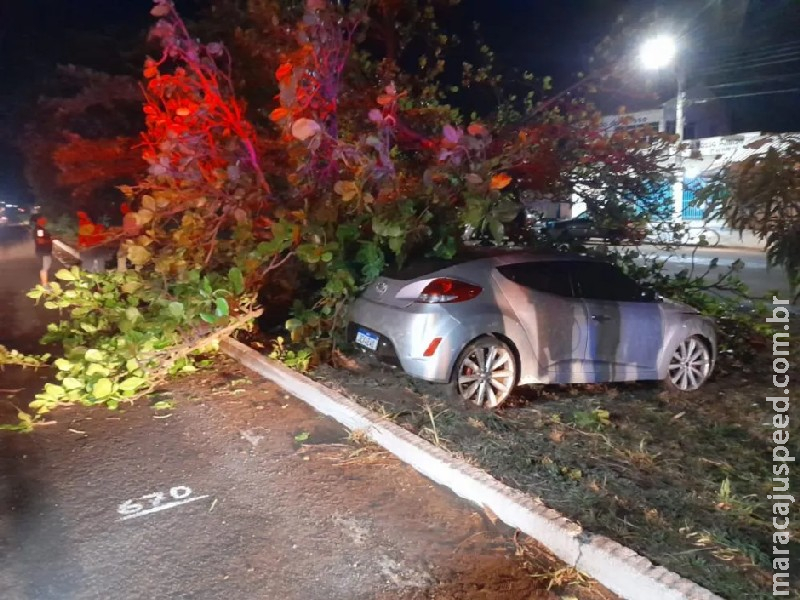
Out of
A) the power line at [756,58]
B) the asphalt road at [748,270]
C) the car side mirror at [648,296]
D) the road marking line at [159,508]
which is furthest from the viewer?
the power line at [756,58]

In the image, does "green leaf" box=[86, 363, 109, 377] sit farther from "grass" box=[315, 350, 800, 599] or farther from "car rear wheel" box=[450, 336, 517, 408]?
"car rear wheel" box=[450, 336, 517, 408]

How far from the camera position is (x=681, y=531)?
3.59 metres

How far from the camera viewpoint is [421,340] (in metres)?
5.60

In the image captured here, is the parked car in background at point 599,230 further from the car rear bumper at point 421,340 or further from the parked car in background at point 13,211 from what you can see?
the parked car in background at point 13,211

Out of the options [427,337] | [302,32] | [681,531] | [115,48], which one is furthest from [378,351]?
[115,48]

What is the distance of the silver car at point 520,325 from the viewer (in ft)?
18.6

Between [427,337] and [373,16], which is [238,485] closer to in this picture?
[427,337]

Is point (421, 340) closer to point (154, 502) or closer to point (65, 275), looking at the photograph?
point (154, 502)

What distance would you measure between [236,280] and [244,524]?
155 inches

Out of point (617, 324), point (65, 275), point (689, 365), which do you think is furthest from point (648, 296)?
point (65, 275)

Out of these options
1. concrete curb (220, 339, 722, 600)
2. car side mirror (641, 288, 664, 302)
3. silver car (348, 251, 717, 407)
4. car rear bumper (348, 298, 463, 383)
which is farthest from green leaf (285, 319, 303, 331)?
car side mirror (641, 288, 664, 302)

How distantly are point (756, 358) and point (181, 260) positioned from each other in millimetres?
6961

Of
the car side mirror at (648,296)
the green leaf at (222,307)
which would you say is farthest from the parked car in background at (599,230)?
the green leaf at (222,307)

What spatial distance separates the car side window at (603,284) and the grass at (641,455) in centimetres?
98
